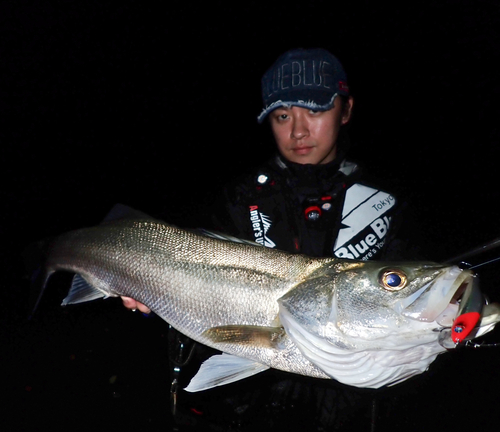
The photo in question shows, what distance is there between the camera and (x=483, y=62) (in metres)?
17.7

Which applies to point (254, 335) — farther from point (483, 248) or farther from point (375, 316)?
point (483, 248)

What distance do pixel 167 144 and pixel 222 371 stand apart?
15125 mm

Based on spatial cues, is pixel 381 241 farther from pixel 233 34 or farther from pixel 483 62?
pixel 233 34

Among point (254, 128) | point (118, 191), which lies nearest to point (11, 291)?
point (118, 191)

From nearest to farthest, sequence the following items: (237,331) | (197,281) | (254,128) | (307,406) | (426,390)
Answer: (237,331) < (197,281) < (307,406) < (426,390) < (254,128)

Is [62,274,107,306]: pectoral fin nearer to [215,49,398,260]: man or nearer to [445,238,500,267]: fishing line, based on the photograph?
[215,49,398,260]: man

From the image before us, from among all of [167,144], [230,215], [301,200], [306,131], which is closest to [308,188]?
[301,200]

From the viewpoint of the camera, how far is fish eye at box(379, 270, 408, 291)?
1339mm

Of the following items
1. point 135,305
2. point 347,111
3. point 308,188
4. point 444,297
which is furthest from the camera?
point 347,111

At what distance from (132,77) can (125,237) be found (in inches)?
767

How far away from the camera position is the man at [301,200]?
6.57 ft

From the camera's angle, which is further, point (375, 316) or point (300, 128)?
point (300, 128)

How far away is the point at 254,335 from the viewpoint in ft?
4.95

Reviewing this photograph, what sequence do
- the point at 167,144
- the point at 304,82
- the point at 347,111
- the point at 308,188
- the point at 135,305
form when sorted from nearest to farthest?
the point at 135,305
the point at 304,82
the point at 308,188
the point at 347,111
the point at 167,144
